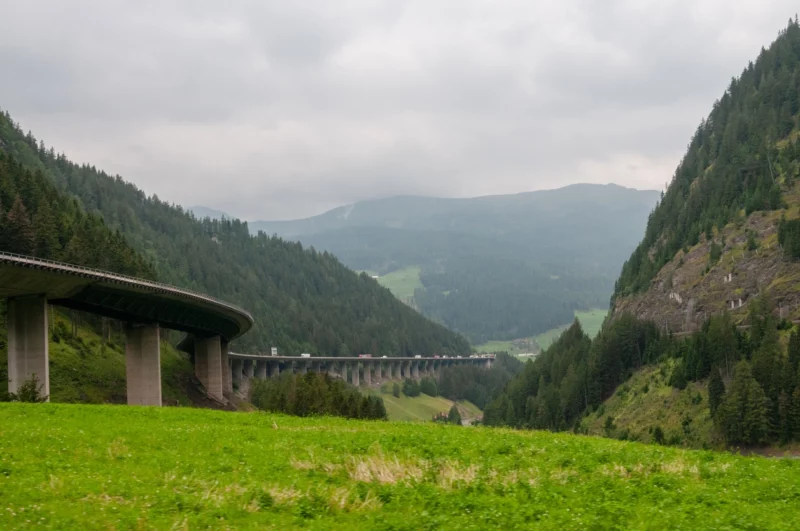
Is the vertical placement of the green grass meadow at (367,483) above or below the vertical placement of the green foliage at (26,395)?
below

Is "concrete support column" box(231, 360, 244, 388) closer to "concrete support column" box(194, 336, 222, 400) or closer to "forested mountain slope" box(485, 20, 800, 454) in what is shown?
"concrete support column" box(194, 336, 222, 400)

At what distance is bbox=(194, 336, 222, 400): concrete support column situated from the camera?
14225 cm

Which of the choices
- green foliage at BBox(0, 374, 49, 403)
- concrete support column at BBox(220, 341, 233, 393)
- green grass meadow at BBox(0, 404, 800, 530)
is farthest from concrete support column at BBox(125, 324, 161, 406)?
green grass meadow at BBox(0, 404, 800, 530)

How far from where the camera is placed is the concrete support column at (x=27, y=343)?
7788 cm

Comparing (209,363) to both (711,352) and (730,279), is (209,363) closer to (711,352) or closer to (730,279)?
(711,352)

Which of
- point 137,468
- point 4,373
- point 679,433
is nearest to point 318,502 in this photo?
point 137,468

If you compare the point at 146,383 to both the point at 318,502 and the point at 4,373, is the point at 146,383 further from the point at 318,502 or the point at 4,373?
the point at 318,502

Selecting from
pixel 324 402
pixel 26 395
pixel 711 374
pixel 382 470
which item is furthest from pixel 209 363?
pixel 382 470

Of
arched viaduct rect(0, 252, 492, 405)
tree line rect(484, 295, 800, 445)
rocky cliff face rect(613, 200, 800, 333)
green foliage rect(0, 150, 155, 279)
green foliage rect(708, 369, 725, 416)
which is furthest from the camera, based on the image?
rocky cliff face rect(613, 200, 800, 333)

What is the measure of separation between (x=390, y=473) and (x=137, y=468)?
8003mm

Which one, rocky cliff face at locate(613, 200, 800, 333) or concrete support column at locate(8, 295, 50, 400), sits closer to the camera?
concrete support column at locate(8, 295, 50, 400)

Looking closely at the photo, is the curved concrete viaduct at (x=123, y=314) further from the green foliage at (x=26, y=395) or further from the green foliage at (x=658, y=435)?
the green foliage at (x=658, y=435)

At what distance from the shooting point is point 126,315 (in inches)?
3986

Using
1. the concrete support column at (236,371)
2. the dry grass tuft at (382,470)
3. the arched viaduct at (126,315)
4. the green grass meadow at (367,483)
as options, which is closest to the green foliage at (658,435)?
the arched viaduct at (126,315)
